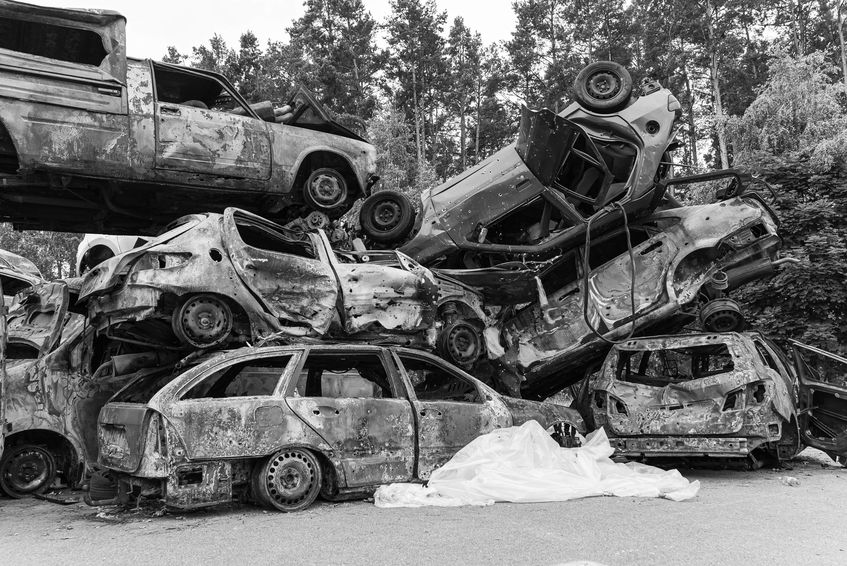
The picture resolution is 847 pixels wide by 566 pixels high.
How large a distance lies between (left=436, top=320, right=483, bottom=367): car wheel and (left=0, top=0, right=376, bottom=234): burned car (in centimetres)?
210

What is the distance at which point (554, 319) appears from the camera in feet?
27.0

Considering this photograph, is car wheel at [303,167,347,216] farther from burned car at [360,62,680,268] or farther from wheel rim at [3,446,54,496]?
wheel rim at [3,446,54,496]

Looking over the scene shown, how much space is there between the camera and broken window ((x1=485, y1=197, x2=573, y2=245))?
26.9 feet

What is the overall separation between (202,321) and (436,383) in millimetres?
2491

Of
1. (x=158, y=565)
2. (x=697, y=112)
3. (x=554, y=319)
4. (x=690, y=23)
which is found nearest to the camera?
(x=158, y=565)

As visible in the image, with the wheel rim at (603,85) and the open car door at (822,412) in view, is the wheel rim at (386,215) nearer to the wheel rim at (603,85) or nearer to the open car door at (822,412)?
the wheel rim at (603,85)

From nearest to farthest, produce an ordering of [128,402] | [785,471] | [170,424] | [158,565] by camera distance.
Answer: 1. [158,565]
2. [170,424]
3. [128,402]
4. [785,471]

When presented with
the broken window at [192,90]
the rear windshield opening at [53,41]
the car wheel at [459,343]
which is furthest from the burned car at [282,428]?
the rear windshield opening at [53,41]

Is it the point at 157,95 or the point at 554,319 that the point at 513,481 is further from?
the point at 157,95

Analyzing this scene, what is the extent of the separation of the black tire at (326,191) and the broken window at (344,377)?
2.12 m

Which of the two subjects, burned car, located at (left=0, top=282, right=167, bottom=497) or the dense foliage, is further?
the dense foliage

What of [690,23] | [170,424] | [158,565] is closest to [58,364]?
[170,424]

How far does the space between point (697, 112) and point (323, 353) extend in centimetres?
3337

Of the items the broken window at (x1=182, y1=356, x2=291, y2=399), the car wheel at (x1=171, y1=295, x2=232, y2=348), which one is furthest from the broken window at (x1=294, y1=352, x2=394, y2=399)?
the car wheel at (x1=171, y1=295, x2=232, y2=348)
